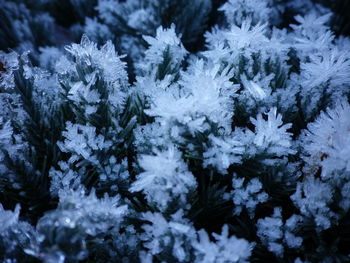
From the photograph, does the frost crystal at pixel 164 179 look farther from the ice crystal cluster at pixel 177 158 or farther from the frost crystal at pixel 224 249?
the frost crystal at pixel 224 249

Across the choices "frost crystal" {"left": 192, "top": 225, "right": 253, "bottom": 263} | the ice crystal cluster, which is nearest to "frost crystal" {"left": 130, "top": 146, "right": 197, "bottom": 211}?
the ice crystal cluster

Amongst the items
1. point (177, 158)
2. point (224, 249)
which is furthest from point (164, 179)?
point (224, 249)

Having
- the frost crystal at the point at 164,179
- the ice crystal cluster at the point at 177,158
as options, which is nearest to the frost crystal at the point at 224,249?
the ice crystal cluster at the point at 177,158

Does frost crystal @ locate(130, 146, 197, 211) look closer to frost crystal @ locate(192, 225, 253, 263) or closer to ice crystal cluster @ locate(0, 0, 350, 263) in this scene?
ice crystal cluster @ locate(0, 0, 350, 263)

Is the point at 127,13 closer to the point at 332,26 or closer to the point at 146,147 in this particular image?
the point at 146,147

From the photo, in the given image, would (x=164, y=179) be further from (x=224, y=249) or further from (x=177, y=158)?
(x=224, y=249)

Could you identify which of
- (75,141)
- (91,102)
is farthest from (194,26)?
(75,141)

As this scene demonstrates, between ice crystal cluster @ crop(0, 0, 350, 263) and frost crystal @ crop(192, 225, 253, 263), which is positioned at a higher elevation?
ice crystal cluster @ crop(0, 0, 350, 263)

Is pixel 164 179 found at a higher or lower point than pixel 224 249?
higher
